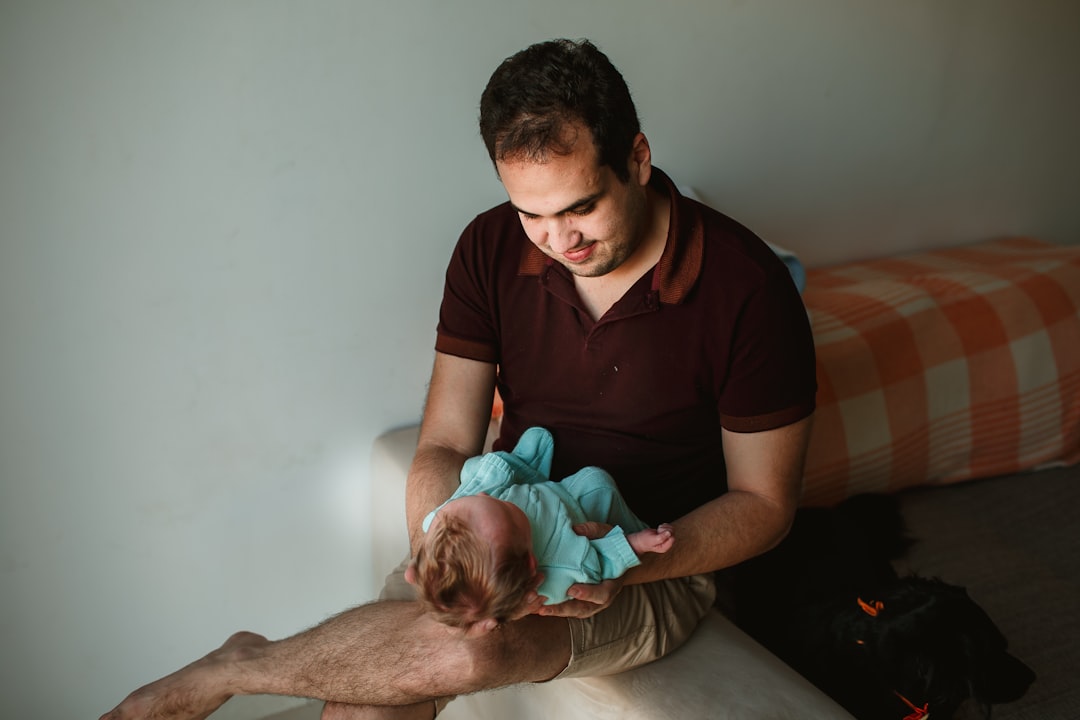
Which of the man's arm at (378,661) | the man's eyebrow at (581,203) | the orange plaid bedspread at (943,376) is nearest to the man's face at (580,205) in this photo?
the man's eyebrow at (581,203)

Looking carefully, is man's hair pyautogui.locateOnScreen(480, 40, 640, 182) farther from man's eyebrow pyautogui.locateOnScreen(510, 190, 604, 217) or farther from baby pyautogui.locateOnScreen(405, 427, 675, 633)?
baby pyautogui.locateOnScreen(405, 427, 675, 633)

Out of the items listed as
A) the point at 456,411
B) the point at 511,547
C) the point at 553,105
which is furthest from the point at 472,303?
the point at 511,547

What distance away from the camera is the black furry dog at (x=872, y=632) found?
139 cm

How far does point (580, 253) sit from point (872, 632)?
0.78 m

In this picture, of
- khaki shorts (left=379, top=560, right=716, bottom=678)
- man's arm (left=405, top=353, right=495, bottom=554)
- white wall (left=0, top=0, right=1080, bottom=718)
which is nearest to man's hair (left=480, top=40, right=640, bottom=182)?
man's arm (left=405, top=353, right=495, bottom=554)

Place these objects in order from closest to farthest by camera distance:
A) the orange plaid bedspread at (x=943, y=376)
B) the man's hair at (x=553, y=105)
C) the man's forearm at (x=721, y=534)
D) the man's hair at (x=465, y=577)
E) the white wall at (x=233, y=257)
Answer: the man's hair at (x=465, y=577)
the man's hair at (x=553, y=105)
the man's forearm at (x=721, y=534)
the white wall at (x=233, y=257)
the orange plaid bedspread at (x=943, y=376)

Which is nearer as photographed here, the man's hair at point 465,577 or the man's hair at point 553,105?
the man's hair at point 465,577

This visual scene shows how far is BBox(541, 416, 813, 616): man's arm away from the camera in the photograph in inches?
52.3

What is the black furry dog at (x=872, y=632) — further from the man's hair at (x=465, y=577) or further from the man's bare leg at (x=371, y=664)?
the man's hair at (x=465, y=577)

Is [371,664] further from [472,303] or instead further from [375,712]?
[472,303]

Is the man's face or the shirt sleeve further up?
the man's face

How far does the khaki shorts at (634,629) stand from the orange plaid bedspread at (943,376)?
2.08 ft

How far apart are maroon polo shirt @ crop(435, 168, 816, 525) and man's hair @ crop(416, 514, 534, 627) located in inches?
15.8

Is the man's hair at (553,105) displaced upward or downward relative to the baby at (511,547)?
upward
